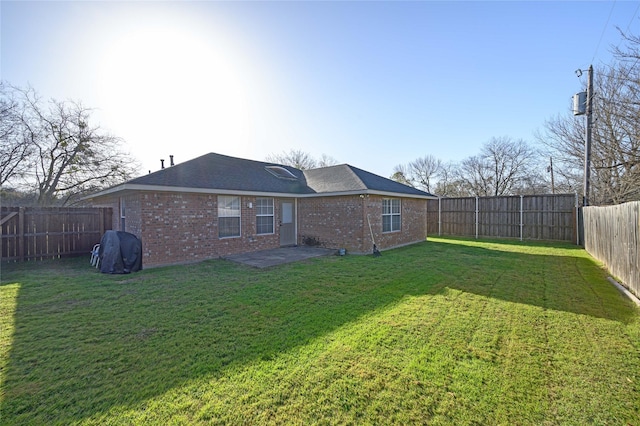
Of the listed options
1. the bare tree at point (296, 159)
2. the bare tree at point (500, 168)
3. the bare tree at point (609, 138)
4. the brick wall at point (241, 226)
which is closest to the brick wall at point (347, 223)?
the brick wall at point (241, 226)

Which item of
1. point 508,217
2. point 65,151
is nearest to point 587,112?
point 508,217

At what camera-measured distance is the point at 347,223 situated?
35.1 ft

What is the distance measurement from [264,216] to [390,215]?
5511mm

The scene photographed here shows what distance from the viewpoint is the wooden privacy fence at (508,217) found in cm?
1361

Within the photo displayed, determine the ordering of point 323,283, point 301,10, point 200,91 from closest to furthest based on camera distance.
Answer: point 323,283 → point 301,10 → point 200,91

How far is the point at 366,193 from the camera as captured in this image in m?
10.1

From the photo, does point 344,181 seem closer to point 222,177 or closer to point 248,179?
point 248,179

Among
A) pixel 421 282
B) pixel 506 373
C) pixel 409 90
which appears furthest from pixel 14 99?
pixel 506 373

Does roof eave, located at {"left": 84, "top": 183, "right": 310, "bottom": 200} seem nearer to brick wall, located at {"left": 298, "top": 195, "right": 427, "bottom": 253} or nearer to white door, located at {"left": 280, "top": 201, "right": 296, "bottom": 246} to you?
white door, located at {"left": 280, "top": 201, "right": 296, "bottom": 246}

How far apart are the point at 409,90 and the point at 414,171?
27493 millimetres

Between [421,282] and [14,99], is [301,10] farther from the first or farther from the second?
[14,99]

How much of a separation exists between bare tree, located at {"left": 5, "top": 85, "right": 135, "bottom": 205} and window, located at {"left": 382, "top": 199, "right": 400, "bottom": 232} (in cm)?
1754

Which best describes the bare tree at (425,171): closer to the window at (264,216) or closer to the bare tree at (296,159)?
the bare tree at (296,159)

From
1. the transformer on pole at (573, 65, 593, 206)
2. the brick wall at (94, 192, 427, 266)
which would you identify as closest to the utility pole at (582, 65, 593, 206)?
the transformer on pole at (573, 65, 593, 206)
